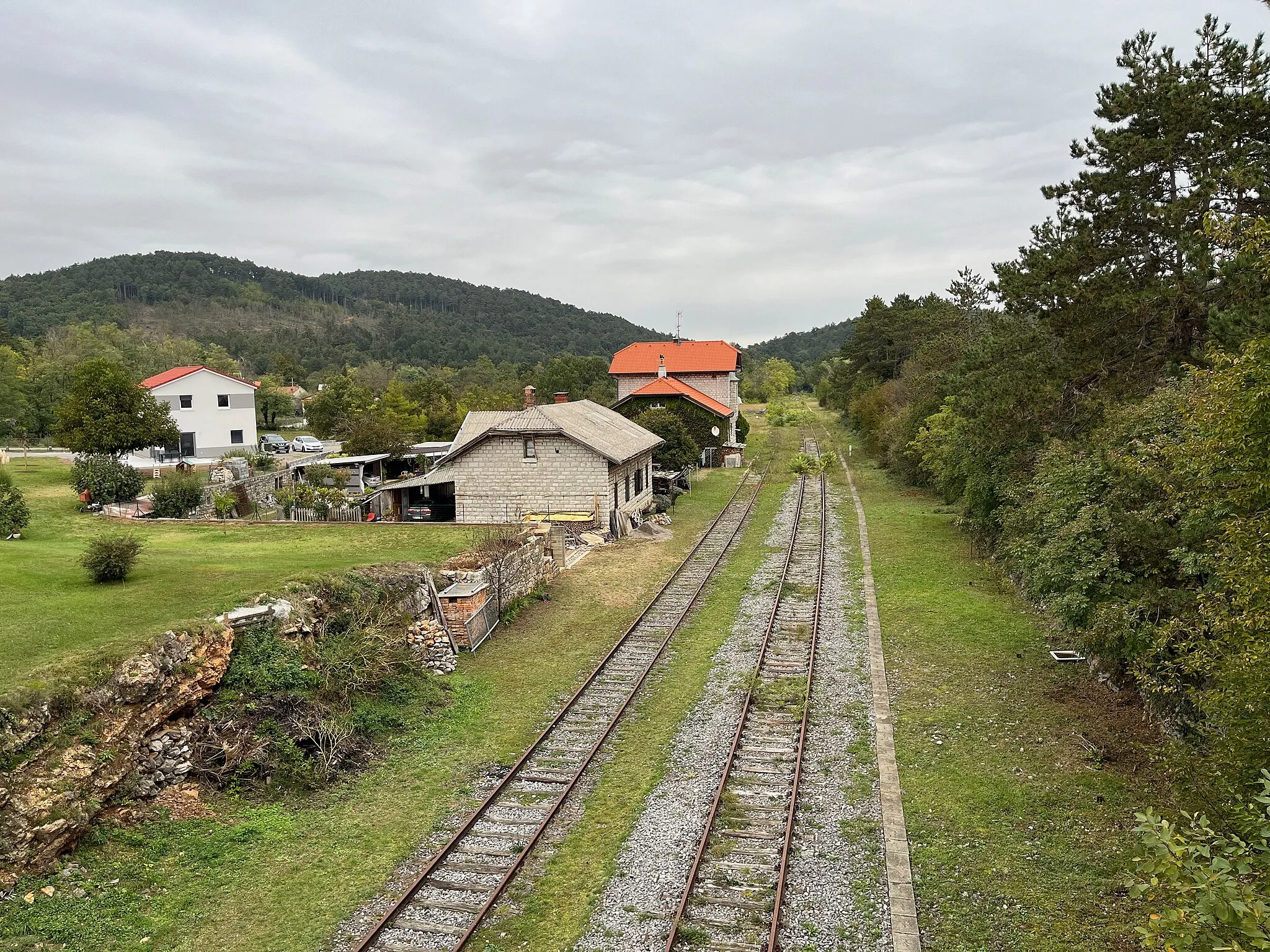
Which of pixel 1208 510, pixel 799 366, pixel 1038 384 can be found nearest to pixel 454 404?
pixel 1038 384

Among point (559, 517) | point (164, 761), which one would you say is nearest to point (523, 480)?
point (559, 517)

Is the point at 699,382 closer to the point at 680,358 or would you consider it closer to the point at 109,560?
the point at 680,358

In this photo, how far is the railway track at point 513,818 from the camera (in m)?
8.96

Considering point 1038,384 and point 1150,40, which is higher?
point 1150,40

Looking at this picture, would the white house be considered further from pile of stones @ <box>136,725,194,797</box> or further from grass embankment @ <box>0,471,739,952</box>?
pile of stones @ <box>136,725,194,797</box>

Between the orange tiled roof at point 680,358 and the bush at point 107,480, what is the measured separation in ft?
125

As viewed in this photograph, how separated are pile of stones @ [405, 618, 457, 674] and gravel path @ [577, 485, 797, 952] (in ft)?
18.1

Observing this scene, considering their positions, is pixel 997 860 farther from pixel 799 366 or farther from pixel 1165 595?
pixel 799 366

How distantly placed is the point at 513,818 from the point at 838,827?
433 cm

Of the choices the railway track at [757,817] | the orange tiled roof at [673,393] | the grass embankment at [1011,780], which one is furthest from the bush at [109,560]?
the orange tiled roof at [673,393]

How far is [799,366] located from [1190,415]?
19289cm

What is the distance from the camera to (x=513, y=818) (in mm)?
11297

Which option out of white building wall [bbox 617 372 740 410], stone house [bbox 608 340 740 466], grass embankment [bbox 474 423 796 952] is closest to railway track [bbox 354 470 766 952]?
grass embankment [bbox 474 423 796 952]

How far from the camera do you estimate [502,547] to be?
70.8ft
